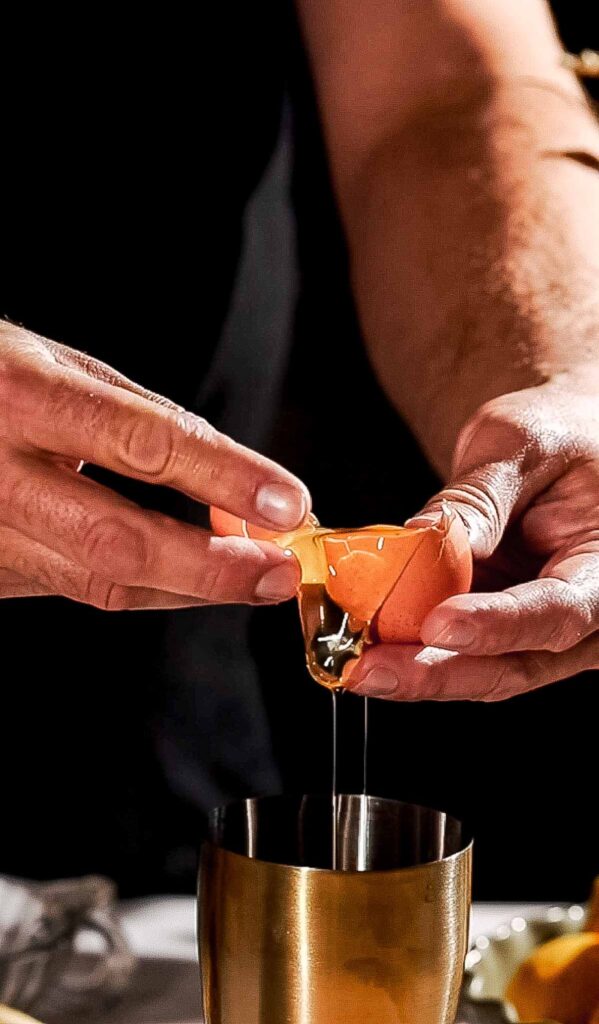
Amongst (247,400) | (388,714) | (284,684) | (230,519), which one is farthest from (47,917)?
(388,714)

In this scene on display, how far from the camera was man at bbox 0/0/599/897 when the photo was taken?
→ 31.3 inches

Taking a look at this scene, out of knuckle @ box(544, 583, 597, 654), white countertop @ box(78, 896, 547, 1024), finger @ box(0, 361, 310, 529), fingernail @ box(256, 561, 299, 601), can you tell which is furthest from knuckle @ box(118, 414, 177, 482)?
white countertop @ box(78, 896, 547, 1024)

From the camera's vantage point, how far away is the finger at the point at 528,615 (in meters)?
0.80

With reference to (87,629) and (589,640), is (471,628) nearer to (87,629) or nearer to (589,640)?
(589,640)

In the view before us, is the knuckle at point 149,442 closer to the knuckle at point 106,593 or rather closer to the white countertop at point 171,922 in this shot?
the knuckle at point 106,593

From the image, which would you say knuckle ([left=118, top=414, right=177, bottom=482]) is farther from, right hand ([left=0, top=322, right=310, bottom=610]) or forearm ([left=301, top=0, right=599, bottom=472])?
forearm ([left=301, top=0, right=599, bottom=472])

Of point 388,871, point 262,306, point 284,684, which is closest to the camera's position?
point 388,871

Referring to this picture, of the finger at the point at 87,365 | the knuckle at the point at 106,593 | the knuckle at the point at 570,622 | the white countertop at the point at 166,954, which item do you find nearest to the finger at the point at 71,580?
the knuckle at the point at 106,593

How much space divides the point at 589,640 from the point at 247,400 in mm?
697

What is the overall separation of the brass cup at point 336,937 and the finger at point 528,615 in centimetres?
10

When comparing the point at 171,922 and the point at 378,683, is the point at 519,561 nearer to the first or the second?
the point at 378,683

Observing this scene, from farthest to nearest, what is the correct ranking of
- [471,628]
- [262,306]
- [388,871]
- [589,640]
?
1. [262,306]
2. [589,640]
3. [471,628]
4. [388,871]

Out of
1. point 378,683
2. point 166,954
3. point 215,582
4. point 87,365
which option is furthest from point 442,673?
point 166,954

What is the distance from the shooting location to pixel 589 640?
3.06 feet
